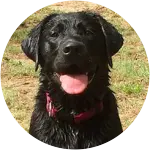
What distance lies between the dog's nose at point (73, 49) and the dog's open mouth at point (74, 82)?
0.26 metres

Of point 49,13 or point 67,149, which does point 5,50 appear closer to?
point 49,13

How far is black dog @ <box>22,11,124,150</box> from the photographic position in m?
4.57

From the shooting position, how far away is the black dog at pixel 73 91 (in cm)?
457

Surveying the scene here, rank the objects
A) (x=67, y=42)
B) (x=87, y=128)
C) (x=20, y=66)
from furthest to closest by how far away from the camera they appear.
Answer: (x=20, y=66)
(x=87, y=128)
(x=67, y=42)

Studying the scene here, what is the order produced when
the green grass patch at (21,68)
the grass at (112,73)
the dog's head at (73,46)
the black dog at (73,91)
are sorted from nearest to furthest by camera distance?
the dog's head at (73,46), the black dog at (73,91), the grass at (112,73), the green grass patch at (21,68)

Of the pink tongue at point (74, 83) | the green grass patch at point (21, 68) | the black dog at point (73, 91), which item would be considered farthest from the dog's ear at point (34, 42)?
the pink tongue at point (74, 83)

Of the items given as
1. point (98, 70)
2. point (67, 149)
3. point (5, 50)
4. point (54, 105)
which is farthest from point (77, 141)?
point (5, 50)

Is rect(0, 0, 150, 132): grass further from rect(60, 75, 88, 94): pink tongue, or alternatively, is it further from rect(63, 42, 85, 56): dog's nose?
rect(60, 75, 88, 94): pink tongue

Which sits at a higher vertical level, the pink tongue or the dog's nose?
the dog's nose

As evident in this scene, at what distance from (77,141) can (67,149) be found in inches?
5.2

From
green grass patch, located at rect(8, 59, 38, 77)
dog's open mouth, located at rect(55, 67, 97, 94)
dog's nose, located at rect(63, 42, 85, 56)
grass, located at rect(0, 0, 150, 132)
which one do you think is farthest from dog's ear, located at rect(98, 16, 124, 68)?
green grass patch, located at rect(8, 59, 38, 77)

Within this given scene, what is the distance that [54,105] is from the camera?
15.6 feet

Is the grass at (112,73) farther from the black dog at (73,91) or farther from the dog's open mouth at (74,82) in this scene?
the dog's open mouth at (74,82)

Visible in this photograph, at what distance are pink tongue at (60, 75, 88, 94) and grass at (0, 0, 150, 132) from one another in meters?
0.73
